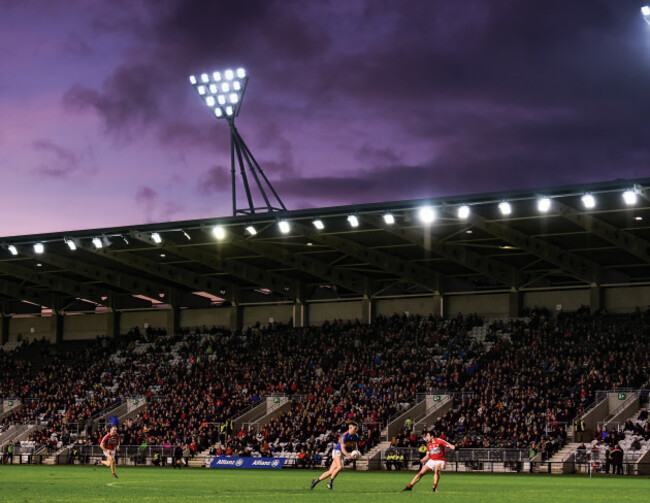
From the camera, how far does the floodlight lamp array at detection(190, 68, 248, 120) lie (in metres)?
52.9

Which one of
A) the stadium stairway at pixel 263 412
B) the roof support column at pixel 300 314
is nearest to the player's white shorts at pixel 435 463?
the stadium stairway at pixel 263 412

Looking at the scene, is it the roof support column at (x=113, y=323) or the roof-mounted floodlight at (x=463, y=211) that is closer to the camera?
the roof-mounted floodlight at (x=463, y=211)

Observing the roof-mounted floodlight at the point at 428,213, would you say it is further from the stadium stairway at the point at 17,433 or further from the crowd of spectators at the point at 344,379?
the stadium stairway at the point at 17,433

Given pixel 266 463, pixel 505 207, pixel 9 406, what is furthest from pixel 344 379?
pixel 9 406

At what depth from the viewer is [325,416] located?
5031 cm

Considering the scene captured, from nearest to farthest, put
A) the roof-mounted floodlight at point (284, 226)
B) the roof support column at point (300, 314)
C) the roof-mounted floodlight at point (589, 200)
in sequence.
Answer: the roof-mounted floodlight at point (589, 200) < the roof-mounted floodlight at point (284, 226) < the roof support column at point (300, 314)

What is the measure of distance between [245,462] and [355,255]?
42.8 feet

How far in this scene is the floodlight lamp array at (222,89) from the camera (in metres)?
52.9

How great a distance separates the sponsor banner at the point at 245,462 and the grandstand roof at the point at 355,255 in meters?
11.3

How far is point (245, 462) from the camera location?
1869 inches

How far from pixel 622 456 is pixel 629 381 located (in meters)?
7.79

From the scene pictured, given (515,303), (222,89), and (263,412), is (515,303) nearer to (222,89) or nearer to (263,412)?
(263,412)

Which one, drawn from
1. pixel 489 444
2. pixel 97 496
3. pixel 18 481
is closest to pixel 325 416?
pixel 489 444

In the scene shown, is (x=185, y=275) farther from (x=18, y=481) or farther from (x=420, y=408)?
(x=18, y=481)
